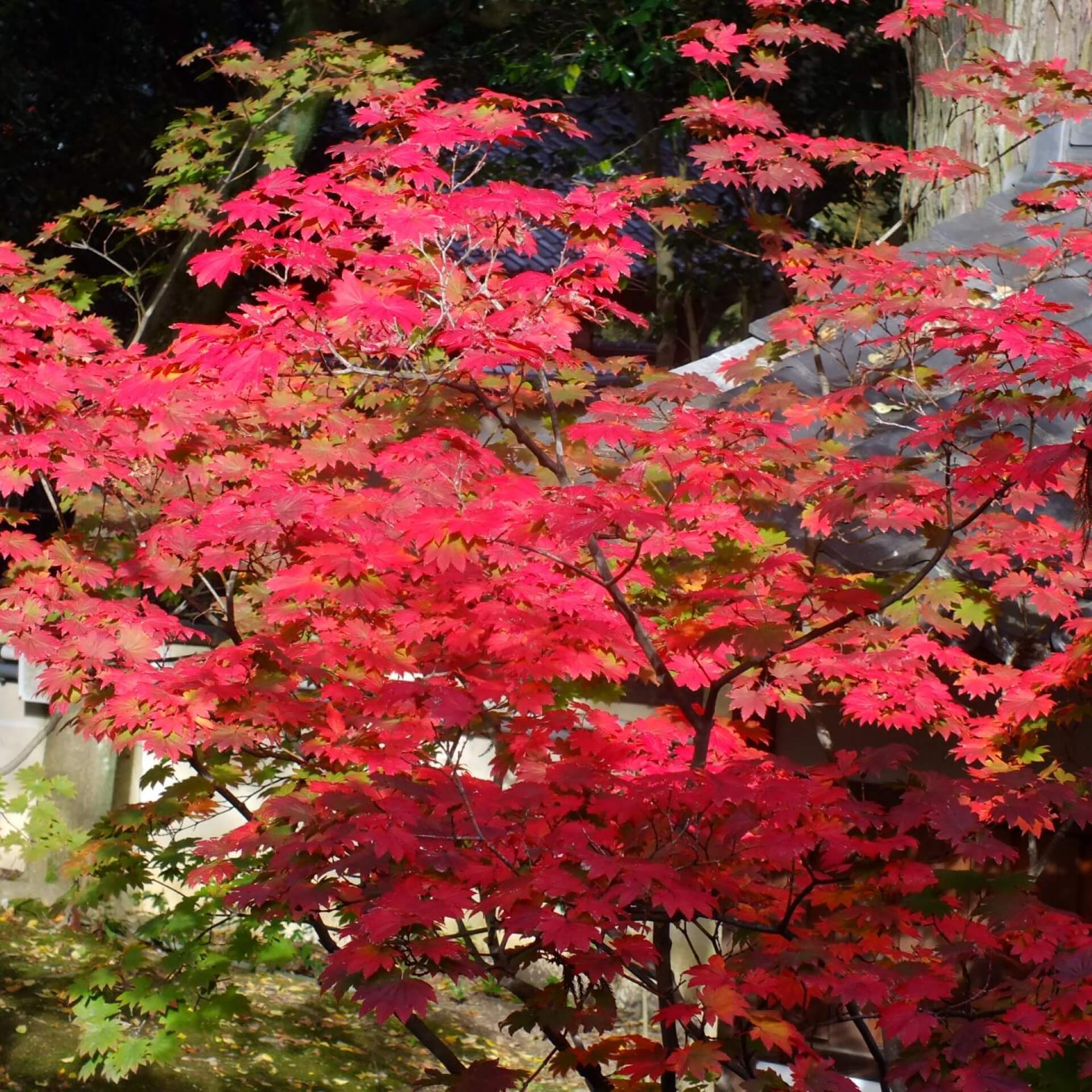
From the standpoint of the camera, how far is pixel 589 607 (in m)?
5.25

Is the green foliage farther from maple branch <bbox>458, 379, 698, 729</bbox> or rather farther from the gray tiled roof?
maple branch <bbox>458, 379, 698, 729</bbox>

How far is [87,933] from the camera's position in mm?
10234

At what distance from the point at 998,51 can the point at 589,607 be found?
6010 millimetres

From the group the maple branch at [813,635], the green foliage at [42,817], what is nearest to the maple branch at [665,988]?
the maple branch at [813,635]

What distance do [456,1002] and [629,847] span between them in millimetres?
5777

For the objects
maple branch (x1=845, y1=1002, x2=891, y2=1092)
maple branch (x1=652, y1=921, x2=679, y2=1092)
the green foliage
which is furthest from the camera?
the green foliage

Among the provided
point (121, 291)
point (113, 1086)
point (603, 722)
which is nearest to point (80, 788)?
point (113, 1086)

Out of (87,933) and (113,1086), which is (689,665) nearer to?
(113,1086)

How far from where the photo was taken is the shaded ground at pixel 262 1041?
8.10 m

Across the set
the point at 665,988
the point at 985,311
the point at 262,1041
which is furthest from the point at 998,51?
the point at 262,1041

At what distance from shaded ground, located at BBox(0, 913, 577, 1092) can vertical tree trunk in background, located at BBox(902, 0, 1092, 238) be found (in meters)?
6.18

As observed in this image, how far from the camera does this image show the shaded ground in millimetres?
8102

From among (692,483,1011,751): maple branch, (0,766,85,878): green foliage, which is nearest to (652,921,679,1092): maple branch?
(692,483,1011,751): maple branch

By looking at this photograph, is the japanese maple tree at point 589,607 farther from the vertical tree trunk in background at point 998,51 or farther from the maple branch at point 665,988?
the vertical tree trunk in background at point 998,51
